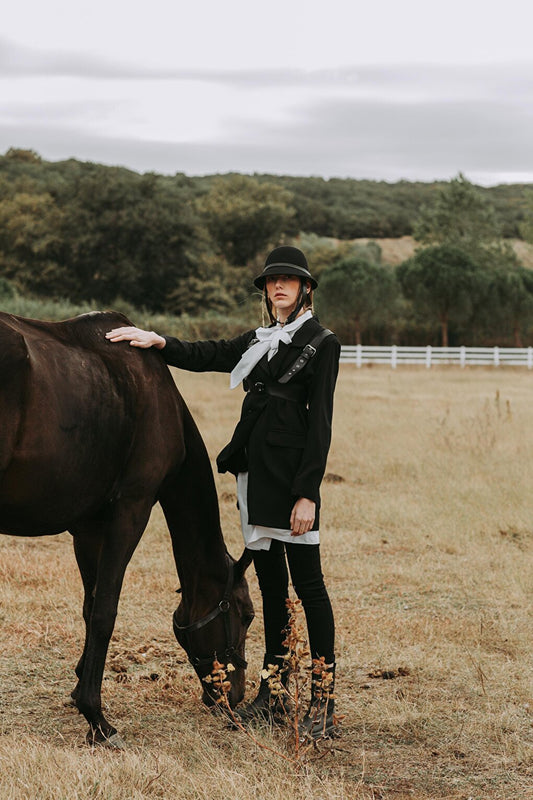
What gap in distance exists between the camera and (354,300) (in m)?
36.7

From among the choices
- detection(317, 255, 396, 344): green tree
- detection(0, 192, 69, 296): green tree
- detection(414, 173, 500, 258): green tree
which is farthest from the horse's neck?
detection(414, 173, 500, 258): green tree

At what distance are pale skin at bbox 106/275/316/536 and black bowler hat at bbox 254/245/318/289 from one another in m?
0.06

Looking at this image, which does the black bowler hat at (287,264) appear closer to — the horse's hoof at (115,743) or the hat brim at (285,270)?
the hat brim at (285,270)

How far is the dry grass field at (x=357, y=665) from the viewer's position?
10.0 feet

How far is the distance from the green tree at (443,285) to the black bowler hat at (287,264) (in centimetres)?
3373

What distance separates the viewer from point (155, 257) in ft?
138

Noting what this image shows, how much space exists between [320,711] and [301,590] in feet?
1.68

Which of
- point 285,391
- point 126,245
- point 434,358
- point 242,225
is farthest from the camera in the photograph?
point 242,225

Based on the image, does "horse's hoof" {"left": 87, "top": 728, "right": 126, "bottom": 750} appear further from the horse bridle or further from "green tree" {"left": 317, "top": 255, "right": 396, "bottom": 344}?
"green tree" {"left": 317, "top": 255, "right": 396, "bottom": 344}

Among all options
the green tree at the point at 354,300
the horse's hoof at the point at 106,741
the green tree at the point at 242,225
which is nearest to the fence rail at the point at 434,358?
the green tree at the point at 354,300

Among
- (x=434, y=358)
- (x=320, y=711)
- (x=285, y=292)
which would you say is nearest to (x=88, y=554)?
(x=320, y=711)

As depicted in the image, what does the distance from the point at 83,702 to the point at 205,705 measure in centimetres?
74

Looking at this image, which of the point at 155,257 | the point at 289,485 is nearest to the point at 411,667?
the point at 289,485

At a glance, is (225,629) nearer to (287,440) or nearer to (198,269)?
(287,440)
